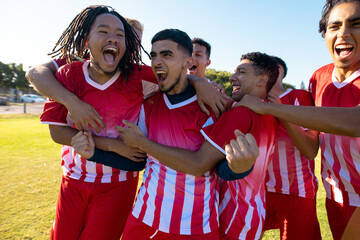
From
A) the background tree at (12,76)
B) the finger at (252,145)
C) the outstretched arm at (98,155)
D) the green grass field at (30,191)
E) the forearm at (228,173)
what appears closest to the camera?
the finger at (252,145)

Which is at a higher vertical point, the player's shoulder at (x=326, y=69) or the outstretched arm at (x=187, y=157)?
the player's shoulder at (x=326, y=69)

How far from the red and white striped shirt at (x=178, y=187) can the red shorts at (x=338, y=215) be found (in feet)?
3.72

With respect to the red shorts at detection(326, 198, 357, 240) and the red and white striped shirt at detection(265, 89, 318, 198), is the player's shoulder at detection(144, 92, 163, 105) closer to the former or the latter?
the red and white striped shirt at detection(265, 89, 318, 198)

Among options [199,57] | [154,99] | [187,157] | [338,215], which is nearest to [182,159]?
[187,157]

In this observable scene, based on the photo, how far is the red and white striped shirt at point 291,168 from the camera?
8.47 feet

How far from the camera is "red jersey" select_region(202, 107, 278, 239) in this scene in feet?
6.06

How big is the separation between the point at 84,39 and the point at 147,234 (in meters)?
1.96

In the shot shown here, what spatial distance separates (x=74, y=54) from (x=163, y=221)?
196cm

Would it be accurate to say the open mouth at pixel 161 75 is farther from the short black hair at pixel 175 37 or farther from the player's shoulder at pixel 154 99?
the short black hair at pixel 175 37

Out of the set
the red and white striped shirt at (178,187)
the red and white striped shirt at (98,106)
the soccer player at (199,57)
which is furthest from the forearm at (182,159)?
the soccer player at (199,57)

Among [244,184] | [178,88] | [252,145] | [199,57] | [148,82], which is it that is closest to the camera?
[252,145]

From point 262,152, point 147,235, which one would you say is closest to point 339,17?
point 262,152

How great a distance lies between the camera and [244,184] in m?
2.08

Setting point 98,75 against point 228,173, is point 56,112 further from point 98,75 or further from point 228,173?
point 228,173
